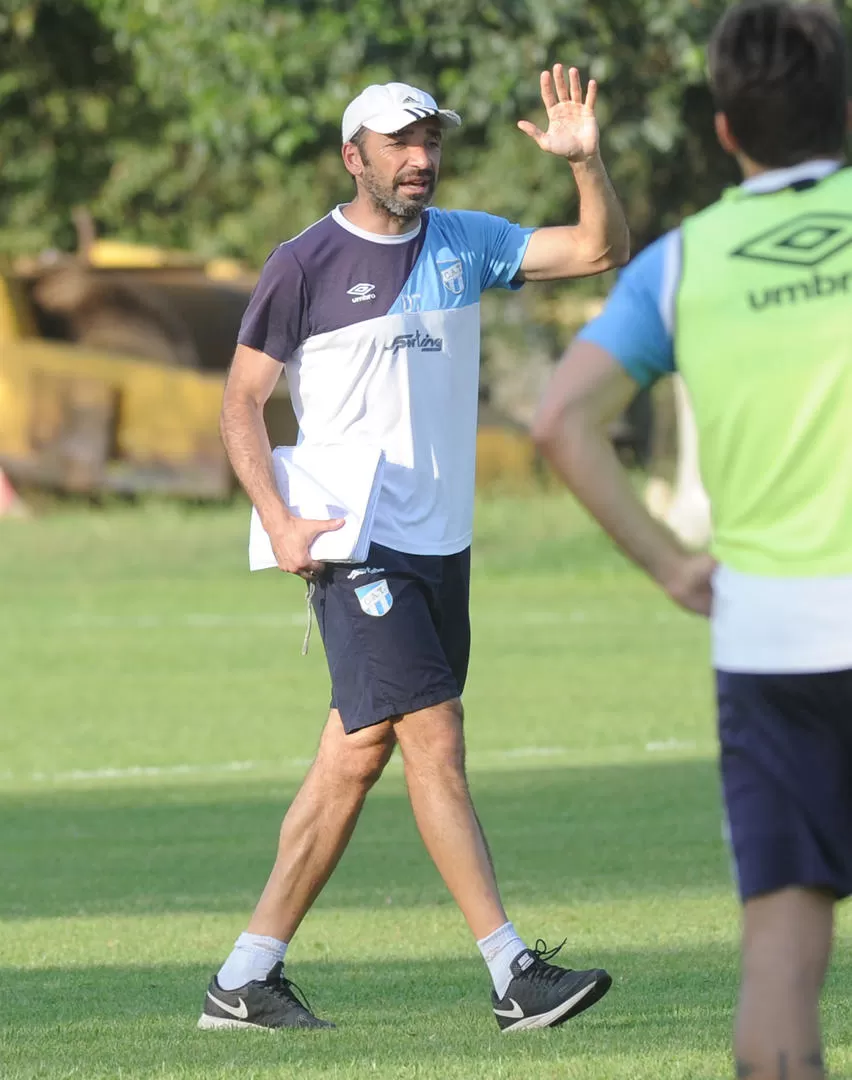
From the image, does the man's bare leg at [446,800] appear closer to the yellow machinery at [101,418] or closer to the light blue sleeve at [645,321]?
the light blue sleeve at [645,321]

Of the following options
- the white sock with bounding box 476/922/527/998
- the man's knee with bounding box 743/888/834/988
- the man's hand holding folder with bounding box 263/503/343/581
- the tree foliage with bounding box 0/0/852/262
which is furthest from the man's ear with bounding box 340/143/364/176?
the tree foliage with bounding box 0/0/852/262

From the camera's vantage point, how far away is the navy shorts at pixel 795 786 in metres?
3.58

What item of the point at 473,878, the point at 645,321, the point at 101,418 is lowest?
the point at 101,418

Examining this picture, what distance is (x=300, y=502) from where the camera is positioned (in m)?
5.89

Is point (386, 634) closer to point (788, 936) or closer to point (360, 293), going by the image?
point (360, 293)

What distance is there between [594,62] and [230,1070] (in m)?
15.8

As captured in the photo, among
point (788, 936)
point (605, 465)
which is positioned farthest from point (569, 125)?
point (788, 936)

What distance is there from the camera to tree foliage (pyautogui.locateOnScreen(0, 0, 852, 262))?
20.2 meters

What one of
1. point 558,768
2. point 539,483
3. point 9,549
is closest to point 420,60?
point 9,549

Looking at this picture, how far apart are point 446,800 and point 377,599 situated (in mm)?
514

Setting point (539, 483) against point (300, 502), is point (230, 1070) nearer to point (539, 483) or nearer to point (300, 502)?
point (300, 502)

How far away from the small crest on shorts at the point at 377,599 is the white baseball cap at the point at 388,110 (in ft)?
3.72

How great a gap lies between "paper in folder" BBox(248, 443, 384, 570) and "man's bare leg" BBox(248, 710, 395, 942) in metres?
0.44

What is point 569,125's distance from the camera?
224 inches
